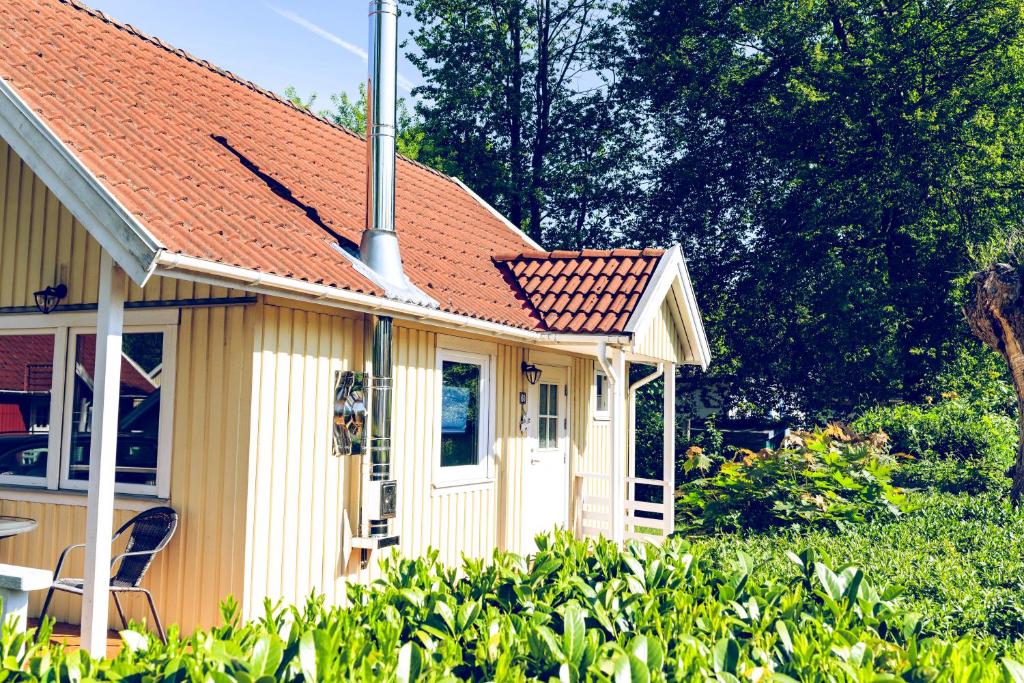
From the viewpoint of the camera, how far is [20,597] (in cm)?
451

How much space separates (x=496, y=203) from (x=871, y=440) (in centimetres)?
1276

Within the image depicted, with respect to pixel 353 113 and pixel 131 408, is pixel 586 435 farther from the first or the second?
pixel 353 113

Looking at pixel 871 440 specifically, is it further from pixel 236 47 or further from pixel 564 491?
pixel 236 47

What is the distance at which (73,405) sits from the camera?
7180 millimetres

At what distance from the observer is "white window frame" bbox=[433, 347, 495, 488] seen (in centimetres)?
873

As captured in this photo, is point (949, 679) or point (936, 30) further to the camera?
point (936, 30)

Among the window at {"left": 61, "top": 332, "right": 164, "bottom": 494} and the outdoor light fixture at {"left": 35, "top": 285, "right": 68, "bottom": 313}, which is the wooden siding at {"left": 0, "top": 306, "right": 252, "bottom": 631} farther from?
the outdoor light fixture at {"left": 35, "top": 285, "right": 68, "bottom": 313}

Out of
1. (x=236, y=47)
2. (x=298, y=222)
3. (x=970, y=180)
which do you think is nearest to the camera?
(x=298, y=222)

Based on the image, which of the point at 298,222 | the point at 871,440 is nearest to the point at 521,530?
the point at 298,222

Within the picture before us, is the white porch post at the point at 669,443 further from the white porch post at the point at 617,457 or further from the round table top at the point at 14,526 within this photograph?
the round table top at the point at 14,526

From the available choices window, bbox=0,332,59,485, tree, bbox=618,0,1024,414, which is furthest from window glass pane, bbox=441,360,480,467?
tree, bbox=618,0,1024,414

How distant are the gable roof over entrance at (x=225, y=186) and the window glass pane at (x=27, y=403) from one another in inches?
72.8

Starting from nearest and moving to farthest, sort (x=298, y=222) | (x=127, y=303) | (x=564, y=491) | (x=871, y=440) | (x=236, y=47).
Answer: (x=127, y=303), (x=298, y=222), (x=564, y=491), (x=871, y=440), (x=236, y=47)

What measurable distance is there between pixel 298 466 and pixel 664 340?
6.11 m
